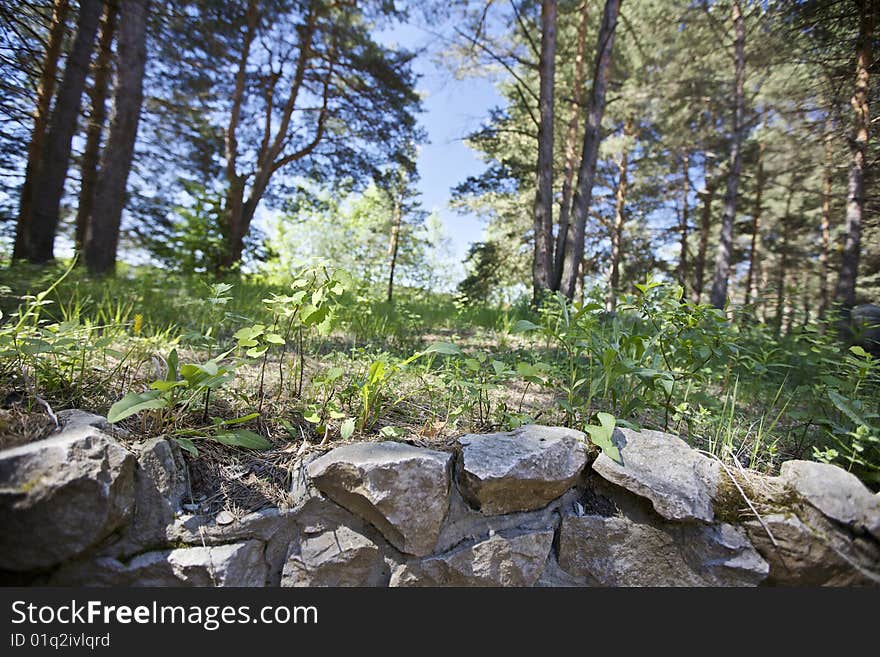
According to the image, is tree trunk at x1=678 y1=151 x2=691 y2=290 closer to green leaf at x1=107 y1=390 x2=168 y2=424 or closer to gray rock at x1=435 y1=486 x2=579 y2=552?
gray rock at x1=435 y1=486 x2=579 y2=552

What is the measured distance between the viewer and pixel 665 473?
4.87 feet

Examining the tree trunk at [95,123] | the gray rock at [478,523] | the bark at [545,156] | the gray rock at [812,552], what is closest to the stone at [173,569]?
the gray rock at [478,523]

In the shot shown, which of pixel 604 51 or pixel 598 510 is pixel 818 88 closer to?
pixel 604 51

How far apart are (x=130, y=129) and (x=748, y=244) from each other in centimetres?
2039

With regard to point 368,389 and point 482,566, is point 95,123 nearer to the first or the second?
point 368,389

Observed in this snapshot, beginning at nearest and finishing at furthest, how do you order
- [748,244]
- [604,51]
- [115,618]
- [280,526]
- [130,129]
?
[115,618], [280,526], [130,129], [604,51], [748,244]

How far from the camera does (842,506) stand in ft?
4.58

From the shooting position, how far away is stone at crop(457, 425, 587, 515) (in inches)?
55.7

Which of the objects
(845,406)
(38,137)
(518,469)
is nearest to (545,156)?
(845,406)

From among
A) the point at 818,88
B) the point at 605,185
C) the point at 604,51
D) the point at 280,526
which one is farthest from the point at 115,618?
the point at 605,185

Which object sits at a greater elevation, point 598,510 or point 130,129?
point 130,129

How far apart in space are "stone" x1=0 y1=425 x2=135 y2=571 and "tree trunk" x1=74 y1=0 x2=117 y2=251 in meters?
5.40

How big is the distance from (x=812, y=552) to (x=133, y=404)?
244 centimetres

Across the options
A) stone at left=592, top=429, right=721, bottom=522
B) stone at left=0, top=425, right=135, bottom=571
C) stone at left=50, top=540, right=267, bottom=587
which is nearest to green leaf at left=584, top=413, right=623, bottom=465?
stone at left=592, top=429, right=721, bottom=522
